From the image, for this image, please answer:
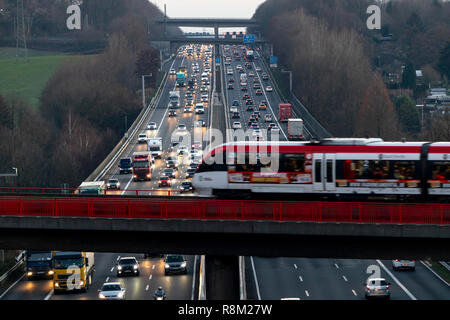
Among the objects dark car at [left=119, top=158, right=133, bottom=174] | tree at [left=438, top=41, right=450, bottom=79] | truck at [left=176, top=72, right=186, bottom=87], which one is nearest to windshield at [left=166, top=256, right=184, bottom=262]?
dark car at [left=119, top=158, right=133, bottom=174]

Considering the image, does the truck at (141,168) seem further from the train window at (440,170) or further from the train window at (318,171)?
the train window at (440,170)

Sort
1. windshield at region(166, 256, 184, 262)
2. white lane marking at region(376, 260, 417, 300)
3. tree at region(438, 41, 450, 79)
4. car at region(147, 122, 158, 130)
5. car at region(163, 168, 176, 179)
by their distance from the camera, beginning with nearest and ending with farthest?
white lane marking at region(376, 260, 417, 300), windshield at region(166, 256, 184, 262), car at region(163, 168, 176, 179), car at region(147, 122, 158, 130), tree at region(438, 41, 450, 79)

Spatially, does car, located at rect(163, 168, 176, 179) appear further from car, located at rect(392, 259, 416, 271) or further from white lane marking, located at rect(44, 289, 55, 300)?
white lane marking, located at rect(44, 289, 55, 300)

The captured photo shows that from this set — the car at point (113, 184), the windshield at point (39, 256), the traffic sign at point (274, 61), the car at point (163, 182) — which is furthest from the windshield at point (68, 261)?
the traffic sign at point (274, 61)

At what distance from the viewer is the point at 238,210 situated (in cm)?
2900

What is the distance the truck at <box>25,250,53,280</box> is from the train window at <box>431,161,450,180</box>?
2476 centimetres

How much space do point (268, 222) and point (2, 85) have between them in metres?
130

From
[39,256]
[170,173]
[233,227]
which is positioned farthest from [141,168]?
[233,227]

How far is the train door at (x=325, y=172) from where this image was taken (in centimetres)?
3178

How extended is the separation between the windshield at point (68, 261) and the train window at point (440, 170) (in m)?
19.2

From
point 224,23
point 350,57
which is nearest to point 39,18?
point 224,23

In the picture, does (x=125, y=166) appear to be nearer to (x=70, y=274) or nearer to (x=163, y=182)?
(x=163, y=182)

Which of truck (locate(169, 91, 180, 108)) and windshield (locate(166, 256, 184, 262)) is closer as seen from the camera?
windshield (locate(166, 256, 184, 262))

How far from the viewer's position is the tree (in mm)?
137000
